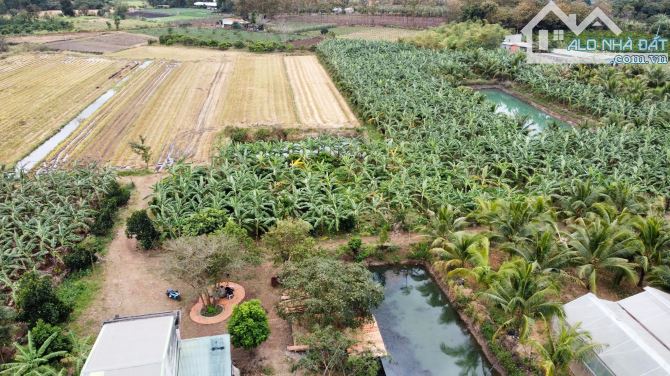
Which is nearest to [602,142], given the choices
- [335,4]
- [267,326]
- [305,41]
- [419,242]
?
[419,242]

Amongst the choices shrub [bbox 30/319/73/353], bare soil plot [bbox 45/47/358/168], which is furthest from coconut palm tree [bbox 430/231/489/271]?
bare soil plot [bbox 45/47/358/168]

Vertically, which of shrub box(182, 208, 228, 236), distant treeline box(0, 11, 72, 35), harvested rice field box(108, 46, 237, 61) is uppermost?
distant treeline box(0, 11, 72, 35)

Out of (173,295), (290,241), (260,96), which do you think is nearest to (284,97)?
(260,96)

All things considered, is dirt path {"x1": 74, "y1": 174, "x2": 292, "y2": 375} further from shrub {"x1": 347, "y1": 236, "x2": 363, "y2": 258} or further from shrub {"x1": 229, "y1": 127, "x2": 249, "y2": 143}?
shrub {"x1": 229, "y1": 127, "x2": 249, "y2": 143}

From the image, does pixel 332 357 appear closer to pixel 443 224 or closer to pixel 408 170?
pixel 443 224

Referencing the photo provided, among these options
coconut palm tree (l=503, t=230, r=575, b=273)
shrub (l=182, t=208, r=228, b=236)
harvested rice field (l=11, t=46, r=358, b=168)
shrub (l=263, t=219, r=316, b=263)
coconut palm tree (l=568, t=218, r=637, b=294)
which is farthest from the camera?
harvested rice field (l=11, t=46, r=358, b=168)

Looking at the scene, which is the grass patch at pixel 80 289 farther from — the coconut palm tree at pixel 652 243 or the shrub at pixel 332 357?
the coconut palm tree at pixel 652 243
